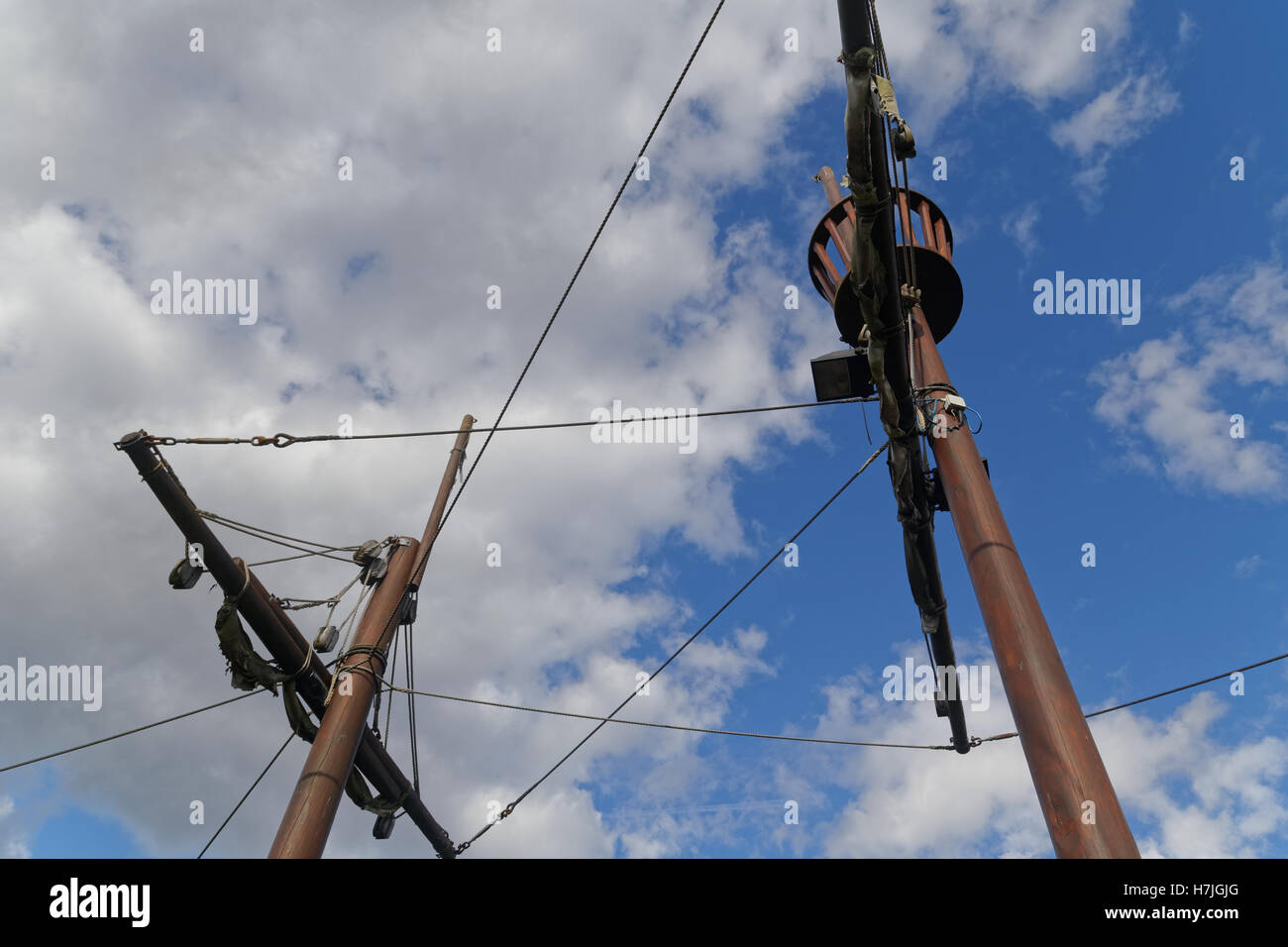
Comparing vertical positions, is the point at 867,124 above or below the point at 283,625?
above

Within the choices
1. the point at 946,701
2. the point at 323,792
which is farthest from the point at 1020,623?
the point at 323,792

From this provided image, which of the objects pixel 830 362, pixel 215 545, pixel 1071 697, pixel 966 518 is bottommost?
pixel 1071 697

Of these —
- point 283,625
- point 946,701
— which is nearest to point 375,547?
point 283,625

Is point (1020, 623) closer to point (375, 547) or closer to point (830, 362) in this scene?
point (830, 362)

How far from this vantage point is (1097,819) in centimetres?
442

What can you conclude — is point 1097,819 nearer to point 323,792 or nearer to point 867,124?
point 867,124

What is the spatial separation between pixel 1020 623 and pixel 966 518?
107 cm
